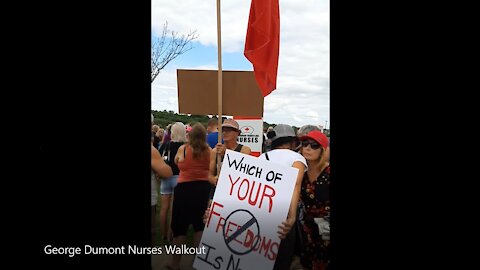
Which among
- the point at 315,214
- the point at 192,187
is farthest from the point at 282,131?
→ the point at 192,187

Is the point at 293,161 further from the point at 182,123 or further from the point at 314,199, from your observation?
the point at 182,123

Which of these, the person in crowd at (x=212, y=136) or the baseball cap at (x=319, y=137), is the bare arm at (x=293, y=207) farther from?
the person in crowd at (x=212, y=136)

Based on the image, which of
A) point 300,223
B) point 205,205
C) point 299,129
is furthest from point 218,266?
point 299,129

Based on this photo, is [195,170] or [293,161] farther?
[195,170]

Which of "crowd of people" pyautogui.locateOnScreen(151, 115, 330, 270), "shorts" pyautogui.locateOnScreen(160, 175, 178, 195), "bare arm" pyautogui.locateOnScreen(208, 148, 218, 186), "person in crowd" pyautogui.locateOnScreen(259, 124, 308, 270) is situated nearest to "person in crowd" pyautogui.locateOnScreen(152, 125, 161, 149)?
"crowd of people" pyautogui.locateOnScreen(151, 115, 330, 270)

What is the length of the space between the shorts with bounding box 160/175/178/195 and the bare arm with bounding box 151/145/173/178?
0.16 feet

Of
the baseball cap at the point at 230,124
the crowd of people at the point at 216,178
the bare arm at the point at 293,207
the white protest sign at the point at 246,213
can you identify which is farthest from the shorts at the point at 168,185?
the bare arm at the point at 293,207

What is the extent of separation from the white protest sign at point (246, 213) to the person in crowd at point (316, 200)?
325 millimetres

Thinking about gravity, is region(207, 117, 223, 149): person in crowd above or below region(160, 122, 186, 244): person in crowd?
above

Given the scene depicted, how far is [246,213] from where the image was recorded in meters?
3.17

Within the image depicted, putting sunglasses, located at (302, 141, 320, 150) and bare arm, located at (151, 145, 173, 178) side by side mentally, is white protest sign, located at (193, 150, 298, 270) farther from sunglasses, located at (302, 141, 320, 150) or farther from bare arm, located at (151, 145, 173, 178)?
bare arm, located at (151, 145, 173, 178)

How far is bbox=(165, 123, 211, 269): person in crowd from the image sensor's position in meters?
3.46
